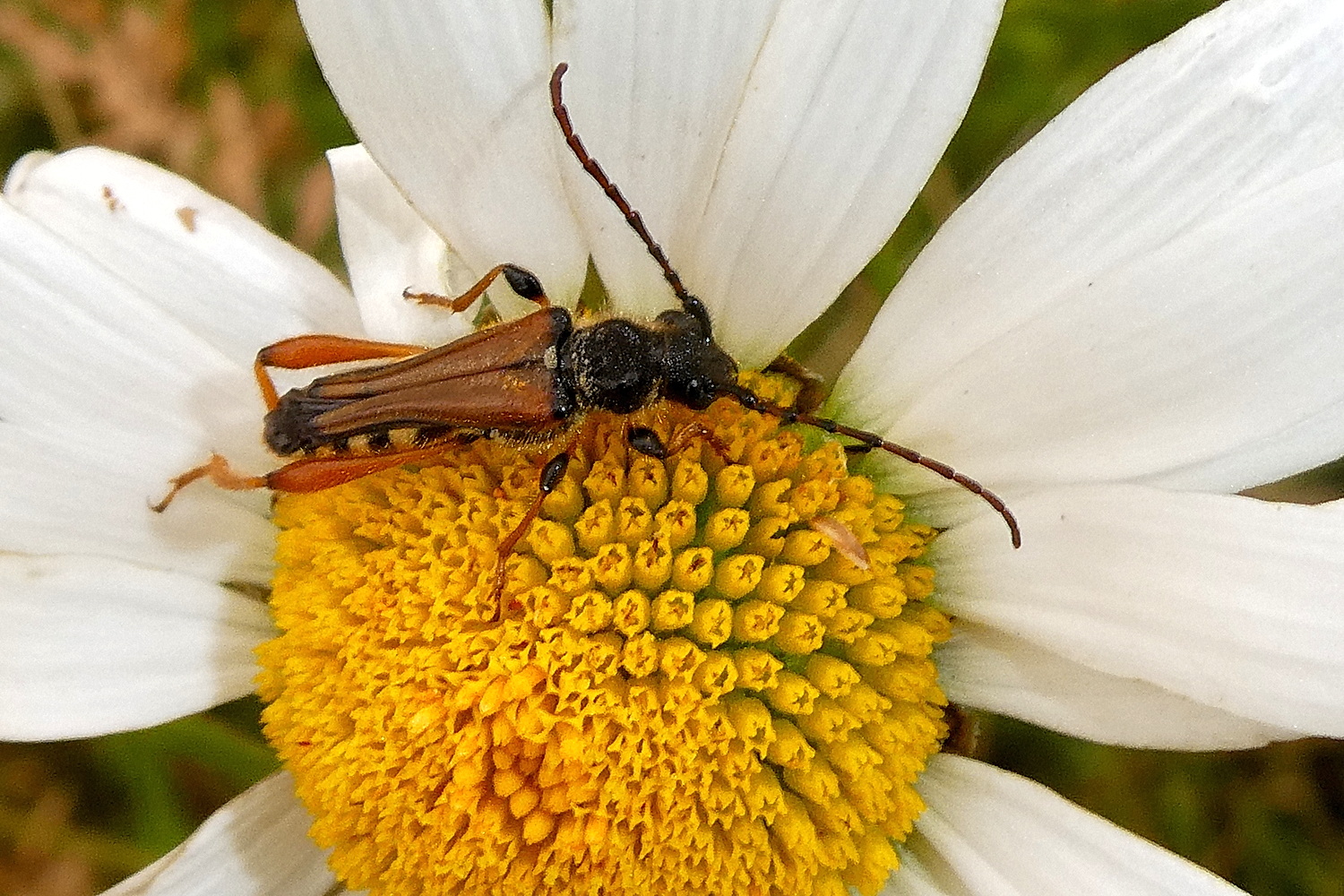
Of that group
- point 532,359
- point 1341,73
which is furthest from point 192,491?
point 1341,73

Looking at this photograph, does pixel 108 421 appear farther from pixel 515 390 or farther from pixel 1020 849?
pixel 1020 849

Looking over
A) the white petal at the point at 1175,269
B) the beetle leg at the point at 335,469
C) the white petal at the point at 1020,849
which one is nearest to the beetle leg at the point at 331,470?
the beetle leg at the point at 335,469

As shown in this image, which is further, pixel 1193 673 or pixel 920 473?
Answer: pixel 920 473

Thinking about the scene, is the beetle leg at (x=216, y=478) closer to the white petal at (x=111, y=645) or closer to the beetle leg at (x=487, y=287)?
the white petal at (x=111, y=645)

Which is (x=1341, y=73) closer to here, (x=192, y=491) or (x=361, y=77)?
(x=361, y=77)

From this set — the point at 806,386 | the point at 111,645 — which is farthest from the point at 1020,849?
the point at 111,645

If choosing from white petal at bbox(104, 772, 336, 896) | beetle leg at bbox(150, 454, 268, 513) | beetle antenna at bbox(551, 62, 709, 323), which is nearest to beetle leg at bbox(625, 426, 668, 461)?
beetle antenna at bbox(551, 62, 709, 323)
